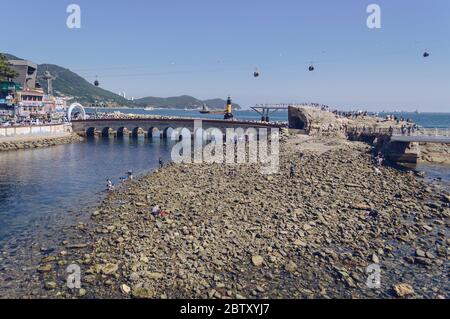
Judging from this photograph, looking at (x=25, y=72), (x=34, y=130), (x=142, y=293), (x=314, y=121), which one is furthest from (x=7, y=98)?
(x=142, y=293)

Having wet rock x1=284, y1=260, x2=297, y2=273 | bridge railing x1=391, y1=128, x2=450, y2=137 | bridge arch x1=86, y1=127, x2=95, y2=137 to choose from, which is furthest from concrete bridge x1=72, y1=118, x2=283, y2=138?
wet rock x1=284, y1=260, x2=297, y2=273

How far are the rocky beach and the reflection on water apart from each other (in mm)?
3783

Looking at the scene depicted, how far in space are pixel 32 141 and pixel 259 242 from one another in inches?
2615

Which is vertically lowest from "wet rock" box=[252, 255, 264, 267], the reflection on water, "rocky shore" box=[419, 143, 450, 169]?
"wet rock" box=[252, 255, 264, 267]

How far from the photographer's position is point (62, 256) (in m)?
19.2

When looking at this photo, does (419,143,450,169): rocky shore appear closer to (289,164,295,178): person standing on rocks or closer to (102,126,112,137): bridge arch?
(289,164,295,178): person standing on rocks

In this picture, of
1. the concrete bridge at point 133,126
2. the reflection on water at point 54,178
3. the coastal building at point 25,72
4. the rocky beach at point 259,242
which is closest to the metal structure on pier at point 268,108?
the concrete bridge at point 133,126

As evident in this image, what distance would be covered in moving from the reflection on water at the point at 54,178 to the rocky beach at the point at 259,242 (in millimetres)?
3783

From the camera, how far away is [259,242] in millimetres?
19984

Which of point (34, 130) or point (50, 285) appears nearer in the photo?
point (50, 285)

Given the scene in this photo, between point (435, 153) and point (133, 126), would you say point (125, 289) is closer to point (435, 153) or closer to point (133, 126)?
point (435, 153)

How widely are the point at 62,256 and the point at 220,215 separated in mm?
10493

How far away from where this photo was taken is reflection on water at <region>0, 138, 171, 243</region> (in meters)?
27.3
